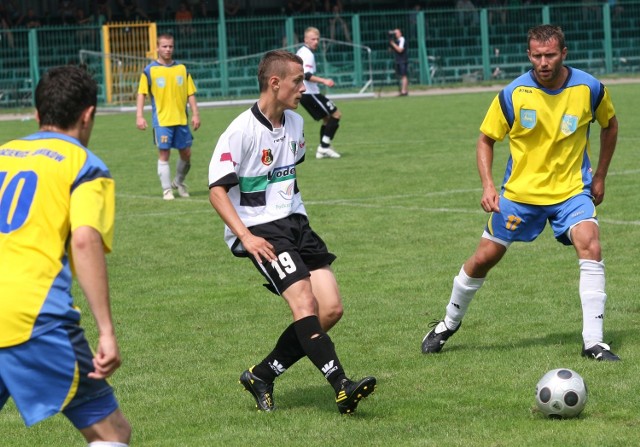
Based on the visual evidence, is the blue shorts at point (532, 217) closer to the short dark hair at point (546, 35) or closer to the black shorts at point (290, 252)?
the short dark hair at point (546, 35)

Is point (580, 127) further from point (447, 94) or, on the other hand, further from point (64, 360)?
point (447, 94)

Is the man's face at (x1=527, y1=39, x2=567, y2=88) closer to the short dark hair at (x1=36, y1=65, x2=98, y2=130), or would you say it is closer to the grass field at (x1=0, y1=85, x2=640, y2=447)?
the grass field at (x1=0, y1=85, x2=640, y2=447)

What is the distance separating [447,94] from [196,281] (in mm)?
27673

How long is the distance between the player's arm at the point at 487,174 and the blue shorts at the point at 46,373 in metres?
3.41

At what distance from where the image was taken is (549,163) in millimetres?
6859

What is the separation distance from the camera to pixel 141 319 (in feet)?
27.3

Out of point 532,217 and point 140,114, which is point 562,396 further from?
point 140,114

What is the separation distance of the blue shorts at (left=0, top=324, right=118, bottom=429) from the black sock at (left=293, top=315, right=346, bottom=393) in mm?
2015

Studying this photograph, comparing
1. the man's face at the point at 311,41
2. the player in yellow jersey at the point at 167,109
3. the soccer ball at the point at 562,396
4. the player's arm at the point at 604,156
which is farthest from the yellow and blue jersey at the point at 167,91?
the soccer ball at the point at 562,396

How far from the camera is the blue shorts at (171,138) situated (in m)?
15.1

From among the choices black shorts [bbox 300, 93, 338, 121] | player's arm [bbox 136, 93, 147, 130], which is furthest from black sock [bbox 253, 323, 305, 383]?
black shorts [bbox 300, 93, 338, 121]

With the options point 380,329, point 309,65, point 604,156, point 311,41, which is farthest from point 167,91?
point 604,156

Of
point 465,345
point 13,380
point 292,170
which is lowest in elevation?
point 465,345

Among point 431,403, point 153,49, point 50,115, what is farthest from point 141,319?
point 153,49
